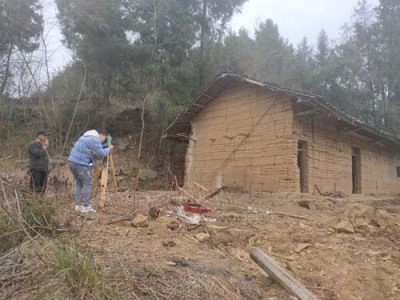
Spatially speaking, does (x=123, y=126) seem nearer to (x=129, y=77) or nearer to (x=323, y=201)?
(x=129, y=77)

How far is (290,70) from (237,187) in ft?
56.8

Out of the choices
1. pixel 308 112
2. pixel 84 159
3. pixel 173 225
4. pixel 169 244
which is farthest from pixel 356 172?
pixel 169 244

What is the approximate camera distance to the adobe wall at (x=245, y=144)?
11461mm

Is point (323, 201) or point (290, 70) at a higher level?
point (290, 70)

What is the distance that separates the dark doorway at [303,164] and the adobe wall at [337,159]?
0.32 ft

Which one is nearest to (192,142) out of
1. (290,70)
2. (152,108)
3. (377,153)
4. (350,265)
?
(152,108)

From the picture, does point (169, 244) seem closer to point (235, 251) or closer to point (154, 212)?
point (235, 251)

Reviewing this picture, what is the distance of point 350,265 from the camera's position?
528 cm

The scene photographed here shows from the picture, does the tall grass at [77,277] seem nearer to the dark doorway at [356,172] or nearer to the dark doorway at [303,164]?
the dark doorway at [303,164]

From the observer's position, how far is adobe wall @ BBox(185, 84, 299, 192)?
37.6 ft

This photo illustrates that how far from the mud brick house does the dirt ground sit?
384 cm

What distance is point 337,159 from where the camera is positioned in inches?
519

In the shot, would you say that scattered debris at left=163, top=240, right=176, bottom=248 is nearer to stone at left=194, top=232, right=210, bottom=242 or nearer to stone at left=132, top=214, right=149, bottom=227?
stone at left=194, top=232, right=210, bottom=242

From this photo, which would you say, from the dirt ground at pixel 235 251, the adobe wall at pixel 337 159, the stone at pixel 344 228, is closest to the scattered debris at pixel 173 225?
the dirt ground at pixel 235 251
